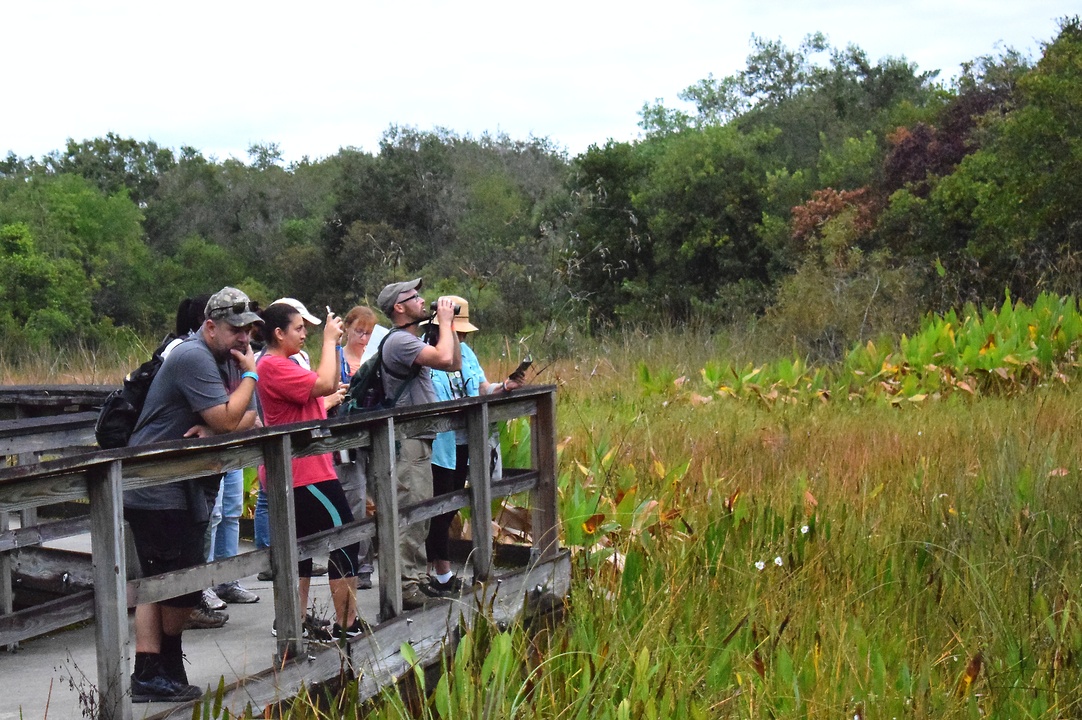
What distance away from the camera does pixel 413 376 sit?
5.81 meters

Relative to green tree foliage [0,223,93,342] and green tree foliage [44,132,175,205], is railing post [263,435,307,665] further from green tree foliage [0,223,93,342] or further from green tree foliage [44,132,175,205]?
green tree foliage [44,132,175,205]

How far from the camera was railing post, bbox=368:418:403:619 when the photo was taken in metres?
4.98

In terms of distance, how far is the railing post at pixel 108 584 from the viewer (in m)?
3.65

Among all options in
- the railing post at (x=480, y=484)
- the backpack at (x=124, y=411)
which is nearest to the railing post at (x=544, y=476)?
the railing post at (x=480, y=484)

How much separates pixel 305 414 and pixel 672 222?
23.1m

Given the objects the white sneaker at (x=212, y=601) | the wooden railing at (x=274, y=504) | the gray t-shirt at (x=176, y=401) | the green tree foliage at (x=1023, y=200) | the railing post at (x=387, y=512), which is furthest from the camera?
the green tree foliage at (x=1023, y=200)

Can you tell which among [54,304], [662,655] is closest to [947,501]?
[662,655]

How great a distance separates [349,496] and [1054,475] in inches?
160

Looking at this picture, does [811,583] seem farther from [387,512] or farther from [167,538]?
[167,538]

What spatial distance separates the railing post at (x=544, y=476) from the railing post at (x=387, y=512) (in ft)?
4.67

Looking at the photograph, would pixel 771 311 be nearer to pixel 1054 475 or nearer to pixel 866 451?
pixel 866 451

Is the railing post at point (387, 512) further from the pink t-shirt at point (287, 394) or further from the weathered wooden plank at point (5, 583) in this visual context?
the weathered wooden plank at point (5, 583)

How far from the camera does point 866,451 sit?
895 centimetres

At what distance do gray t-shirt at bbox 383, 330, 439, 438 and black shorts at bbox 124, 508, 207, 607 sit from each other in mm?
1325
